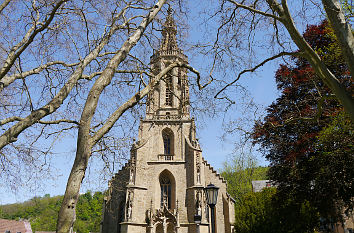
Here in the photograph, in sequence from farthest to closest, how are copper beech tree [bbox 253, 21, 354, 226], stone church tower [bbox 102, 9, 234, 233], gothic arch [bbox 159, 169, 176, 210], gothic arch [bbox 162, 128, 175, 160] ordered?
gothic arch [bbox 162, 128, 175, 160]
gothic arch [bbox 159, 169, 176, 210]
stone church tower [bbox 102, 9, 234, 233]
copper beech tree [bbox 253, 21, 354, 226]

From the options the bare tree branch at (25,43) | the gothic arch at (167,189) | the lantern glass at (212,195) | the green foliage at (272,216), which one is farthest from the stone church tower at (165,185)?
the bare tree branch at (25,43)

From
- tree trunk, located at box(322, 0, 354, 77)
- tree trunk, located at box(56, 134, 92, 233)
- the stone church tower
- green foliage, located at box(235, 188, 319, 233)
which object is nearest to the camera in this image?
tree trunk, located at box(56, 134, 92, 233)

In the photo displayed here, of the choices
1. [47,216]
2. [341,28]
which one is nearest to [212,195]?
[341,28]

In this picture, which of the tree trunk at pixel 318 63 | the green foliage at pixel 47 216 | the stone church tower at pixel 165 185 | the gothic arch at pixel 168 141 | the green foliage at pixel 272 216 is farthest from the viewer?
the green foliage at pixel 47 216

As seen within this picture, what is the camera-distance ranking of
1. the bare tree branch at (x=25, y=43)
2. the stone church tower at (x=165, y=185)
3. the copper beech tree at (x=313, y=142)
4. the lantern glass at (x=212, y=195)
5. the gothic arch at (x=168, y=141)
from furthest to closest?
the gothic arch at (x=168, y=141), the stone church tower at (x=165, y=185), the copper beech tree at (x=313, y=142), the lantern glass at (x=212, y=195), the bare tree branch at (x=25, y=43)

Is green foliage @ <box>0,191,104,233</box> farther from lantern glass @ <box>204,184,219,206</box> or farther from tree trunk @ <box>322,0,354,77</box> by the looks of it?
tree trunk @ <box>322,0,354,77</box>

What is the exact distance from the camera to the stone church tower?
23.8 metres

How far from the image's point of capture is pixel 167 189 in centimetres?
2622

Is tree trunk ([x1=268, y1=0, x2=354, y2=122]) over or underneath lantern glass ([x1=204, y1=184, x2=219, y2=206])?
over

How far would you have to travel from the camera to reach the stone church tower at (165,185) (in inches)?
936

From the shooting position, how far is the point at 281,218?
2289cm

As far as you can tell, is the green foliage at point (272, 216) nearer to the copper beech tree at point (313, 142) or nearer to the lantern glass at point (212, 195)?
the copper beech tree at point (313, 142)

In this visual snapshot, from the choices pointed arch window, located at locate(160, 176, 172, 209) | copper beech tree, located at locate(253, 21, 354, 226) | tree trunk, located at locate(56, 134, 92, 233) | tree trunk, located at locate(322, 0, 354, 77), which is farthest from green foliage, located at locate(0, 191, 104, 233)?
tree trunk, located at locate(322, 0, 354, 77)

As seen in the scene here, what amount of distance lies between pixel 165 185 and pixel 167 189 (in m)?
0.42
